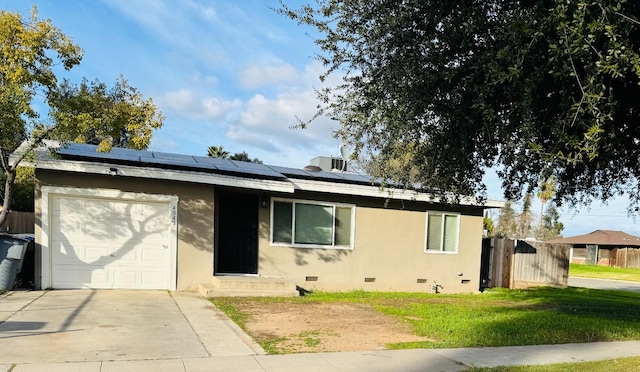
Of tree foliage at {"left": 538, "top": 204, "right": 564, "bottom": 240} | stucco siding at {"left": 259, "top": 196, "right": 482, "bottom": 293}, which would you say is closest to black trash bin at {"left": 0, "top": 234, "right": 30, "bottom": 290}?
stucco siding at {"left": 259, "top": 196, "right": 482, "bottom": 293}

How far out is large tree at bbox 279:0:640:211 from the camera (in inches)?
166

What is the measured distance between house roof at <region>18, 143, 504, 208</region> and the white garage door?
0.80m

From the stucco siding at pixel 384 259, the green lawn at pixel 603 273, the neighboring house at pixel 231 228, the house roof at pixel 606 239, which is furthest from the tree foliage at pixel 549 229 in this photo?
the neighboring house at pixel 231 228

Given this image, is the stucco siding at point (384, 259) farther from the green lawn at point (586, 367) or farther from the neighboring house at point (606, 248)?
the neighboring house at point (606, 248)

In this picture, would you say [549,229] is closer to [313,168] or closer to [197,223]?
[313,168]

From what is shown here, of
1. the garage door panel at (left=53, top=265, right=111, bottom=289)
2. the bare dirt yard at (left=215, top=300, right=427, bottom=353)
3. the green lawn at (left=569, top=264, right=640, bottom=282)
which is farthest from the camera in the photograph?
the green lawn at (left=569, top=264, right=640, bottom=282)

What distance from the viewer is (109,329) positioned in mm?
6527

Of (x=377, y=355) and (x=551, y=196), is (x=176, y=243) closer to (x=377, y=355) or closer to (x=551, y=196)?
(x=377, y=355)

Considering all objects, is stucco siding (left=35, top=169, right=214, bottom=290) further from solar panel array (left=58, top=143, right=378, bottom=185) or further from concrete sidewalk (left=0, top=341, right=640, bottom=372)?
concrete sidewalk (left=0, top=341, right=640, bottom=372)

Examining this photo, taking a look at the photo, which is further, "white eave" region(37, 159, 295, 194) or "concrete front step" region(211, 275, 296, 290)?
"concrete front step" region(211, 275, 296, 290)

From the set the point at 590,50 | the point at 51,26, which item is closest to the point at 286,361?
the point at 590,50

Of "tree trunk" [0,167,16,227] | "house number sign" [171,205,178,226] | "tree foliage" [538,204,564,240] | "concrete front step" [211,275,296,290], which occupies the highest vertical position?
"tree trunk" [0,167,16,227]

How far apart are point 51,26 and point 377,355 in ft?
33.3

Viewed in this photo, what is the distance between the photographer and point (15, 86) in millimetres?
8414
